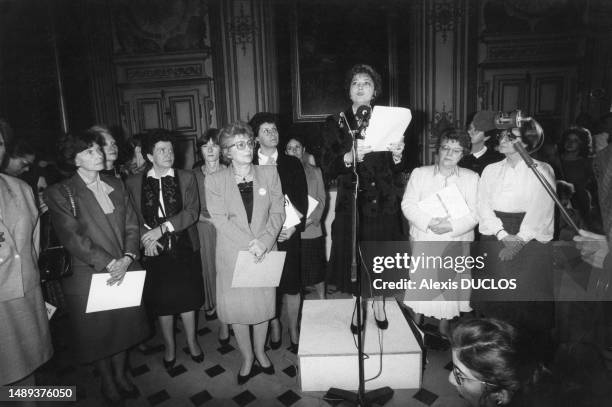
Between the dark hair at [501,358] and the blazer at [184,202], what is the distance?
1846 mm

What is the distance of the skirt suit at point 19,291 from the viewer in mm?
1755

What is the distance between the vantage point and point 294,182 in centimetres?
259

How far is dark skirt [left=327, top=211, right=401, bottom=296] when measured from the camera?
7.27 feet

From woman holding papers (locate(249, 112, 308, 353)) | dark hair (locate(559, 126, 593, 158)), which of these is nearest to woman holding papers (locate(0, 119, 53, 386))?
woman holding papers (locate(249, 112, 308, 353))

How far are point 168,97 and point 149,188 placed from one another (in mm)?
4831

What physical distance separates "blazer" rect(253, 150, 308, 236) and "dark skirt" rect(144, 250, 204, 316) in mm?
818

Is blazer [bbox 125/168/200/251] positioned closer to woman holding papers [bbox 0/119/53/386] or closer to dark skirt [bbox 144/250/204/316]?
dark skirt [bbox 144/250/204/316]

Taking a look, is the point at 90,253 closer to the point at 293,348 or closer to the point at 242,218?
the point at 242,218

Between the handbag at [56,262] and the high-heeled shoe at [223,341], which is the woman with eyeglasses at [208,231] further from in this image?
the handbag at [56,262]

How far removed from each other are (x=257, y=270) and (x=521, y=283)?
5.86 feet

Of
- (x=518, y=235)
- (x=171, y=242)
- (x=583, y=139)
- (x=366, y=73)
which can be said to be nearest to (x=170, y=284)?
(x=171, y=242)

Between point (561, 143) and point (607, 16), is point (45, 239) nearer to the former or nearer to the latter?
point (561, 143)

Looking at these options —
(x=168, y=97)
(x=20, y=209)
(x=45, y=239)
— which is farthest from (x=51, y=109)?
(x=20, y=209)

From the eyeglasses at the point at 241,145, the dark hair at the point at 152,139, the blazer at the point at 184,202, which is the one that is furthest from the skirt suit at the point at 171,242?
the eyeglasses at the point at 241,145
